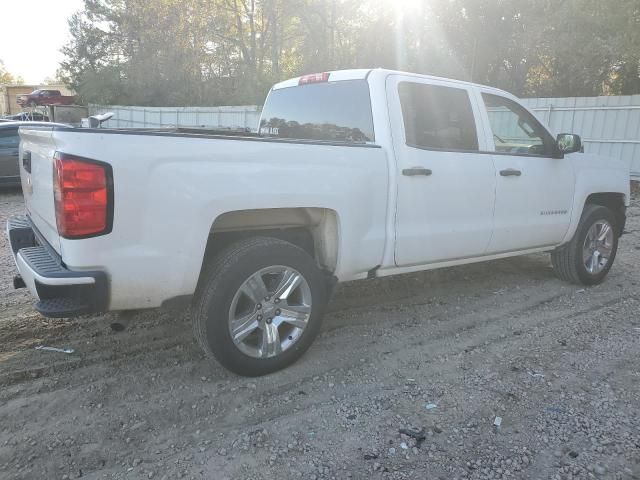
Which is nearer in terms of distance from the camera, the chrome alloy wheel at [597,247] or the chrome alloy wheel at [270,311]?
the chrome alloy wheel at [270,311]

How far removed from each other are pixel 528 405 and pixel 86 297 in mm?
2610

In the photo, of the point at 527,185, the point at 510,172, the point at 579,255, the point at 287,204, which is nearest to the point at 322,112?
the point at 287,204

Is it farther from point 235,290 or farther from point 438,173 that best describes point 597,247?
A: point 235,290

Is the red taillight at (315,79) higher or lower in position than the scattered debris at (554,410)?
higher

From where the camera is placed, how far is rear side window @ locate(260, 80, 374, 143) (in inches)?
157

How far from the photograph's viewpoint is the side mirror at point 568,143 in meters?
4.80

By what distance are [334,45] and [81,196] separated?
77.7ft

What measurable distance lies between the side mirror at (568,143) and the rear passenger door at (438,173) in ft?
3.13

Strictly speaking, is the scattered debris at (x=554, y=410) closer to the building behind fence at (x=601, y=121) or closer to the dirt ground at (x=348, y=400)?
the dirt ground at (x=348, y=400)

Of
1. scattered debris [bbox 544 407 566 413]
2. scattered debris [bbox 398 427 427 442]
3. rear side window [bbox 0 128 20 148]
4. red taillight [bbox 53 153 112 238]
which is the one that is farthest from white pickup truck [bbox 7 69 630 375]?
rear side window [bbox 0 128 20 148]

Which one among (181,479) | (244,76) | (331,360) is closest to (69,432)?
(181,479)

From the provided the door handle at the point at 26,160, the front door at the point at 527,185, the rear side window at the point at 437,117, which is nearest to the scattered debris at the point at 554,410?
the front door at the point at 527,185

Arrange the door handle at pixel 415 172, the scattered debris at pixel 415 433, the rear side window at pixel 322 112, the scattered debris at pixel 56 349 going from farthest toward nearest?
the rear side window at pixel 322 112 → the door handle at pixel 415 172 → the scattered debris at pixel 56 349 → the scattered debris at pixel 415 433

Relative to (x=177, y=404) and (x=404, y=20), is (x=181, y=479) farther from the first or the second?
(x=404, y=20)
